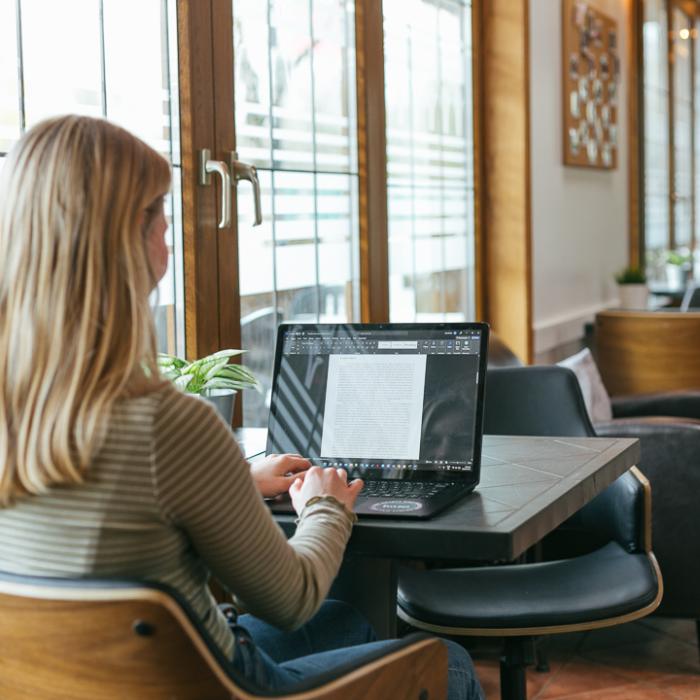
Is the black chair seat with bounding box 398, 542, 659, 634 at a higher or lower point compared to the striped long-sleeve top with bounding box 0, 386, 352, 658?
lower

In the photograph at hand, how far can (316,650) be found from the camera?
72.0 inches

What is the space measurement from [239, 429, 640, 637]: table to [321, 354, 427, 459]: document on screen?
0.16 meters

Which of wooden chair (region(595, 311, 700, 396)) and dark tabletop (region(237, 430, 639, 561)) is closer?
dark tabletop (region(237, 430, 639, 561))

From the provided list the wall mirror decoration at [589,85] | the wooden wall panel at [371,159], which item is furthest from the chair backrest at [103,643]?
the wall mirror decoration at [589,85]

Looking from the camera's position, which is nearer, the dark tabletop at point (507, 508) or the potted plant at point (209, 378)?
the dark tabletop at point (507, 508)

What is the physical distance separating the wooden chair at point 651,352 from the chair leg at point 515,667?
94.6 inches

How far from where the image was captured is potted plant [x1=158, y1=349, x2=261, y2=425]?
2338 millimetres

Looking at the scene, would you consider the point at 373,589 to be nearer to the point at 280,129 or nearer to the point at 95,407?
the point at 95,407

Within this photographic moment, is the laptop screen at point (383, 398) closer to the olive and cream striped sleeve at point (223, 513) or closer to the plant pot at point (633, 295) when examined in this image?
the olive and cream striped sleeve at point (223, 513)

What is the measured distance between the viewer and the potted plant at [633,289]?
5891mm

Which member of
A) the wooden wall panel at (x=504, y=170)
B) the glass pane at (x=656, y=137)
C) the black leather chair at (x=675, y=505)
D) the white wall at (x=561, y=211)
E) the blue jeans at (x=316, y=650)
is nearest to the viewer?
the blue jeans at (x=316, y=650)

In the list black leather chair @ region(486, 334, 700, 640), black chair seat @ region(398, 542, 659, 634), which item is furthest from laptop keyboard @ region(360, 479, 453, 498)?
black leather chair @ region(486, 334, 700, 640)

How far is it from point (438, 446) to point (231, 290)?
4.05 feet

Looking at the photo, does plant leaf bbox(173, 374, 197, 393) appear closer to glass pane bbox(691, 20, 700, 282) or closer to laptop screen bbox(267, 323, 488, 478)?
laptop screen bbox(267, 323, 488, 478)
